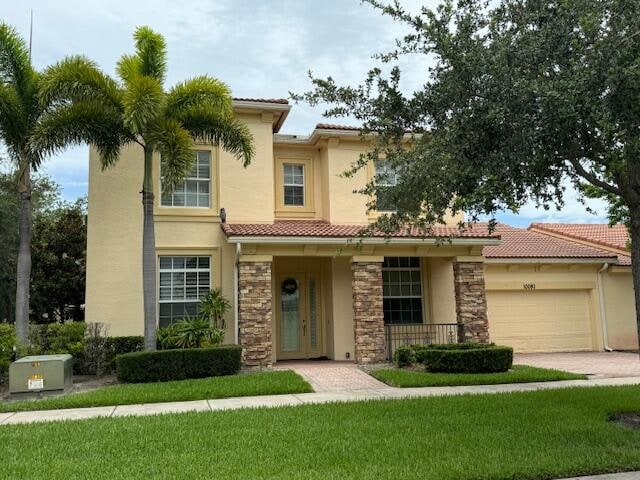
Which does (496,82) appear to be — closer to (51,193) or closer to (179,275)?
(179,275)

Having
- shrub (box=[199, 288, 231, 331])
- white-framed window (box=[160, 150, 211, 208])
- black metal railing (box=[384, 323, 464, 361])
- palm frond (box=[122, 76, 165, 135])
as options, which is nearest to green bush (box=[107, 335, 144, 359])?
shrub (box=[199, 288, 231, 331])

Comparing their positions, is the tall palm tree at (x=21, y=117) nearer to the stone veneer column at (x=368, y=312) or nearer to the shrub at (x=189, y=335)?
the shrub at (x=189, y=335)

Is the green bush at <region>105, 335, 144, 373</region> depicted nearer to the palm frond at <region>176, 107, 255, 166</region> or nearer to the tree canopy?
the palm frond at <region>176, 107, 255, 166</region>

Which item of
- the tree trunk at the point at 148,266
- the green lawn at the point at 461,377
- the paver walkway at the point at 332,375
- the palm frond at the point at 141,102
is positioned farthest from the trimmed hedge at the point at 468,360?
the palm frond at the point at 141,102

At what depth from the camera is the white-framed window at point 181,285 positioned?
14.3m

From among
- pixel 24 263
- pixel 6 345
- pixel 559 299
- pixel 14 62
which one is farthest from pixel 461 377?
pixel 14 62

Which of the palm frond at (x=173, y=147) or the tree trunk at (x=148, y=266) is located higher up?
the palm frond at (x=173, y=147)

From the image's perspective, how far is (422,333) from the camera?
15859 millimetres

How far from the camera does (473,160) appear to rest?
6.95 metres

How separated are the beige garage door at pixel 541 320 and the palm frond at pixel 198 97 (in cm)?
1037

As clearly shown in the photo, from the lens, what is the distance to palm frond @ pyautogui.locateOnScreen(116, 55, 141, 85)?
42.0ft

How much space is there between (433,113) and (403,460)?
4692mm

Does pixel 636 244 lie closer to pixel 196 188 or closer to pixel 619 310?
pixel 196 188

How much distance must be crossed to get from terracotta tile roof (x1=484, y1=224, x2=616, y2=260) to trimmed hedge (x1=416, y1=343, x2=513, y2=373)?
5.13 meters
